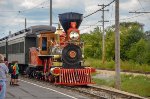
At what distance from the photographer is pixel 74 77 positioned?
25594 millimetres

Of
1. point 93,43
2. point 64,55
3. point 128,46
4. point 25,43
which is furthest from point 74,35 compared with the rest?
point 93,43

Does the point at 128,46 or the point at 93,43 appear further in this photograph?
the point at 93,43

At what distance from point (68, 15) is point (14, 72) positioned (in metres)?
4.65

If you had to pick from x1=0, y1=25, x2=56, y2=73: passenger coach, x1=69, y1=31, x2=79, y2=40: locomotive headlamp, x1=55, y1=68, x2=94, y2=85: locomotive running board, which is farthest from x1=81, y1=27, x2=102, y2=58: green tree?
x1=69, y1=31, x2=79, y2=40: locomotive headlamp

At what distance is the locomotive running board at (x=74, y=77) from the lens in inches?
1002

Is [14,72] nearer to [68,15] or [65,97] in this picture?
[68,15]

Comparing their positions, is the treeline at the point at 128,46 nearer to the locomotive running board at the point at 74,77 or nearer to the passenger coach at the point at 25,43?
the passenger coach at the point at 25,43

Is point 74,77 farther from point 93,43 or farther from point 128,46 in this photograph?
point 93,43

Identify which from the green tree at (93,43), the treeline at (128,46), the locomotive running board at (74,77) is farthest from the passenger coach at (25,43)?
the green tree at (93,43)

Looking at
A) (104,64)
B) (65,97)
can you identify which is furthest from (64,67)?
(104,64)

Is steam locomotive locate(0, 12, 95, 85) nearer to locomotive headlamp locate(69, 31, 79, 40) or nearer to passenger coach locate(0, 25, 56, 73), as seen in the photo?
locomotive headlamp locate(69, 31, 79, 40)

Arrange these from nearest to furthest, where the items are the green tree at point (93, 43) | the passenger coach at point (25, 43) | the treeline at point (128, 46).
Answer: the passenger coach at point (25, 43)
the treeline at point (128, 46)
the green tree at point (93, 43)

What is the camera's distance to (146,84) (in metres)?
26.2

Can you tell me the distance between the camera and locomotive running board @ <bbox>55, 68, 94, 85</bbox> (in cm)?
2545
